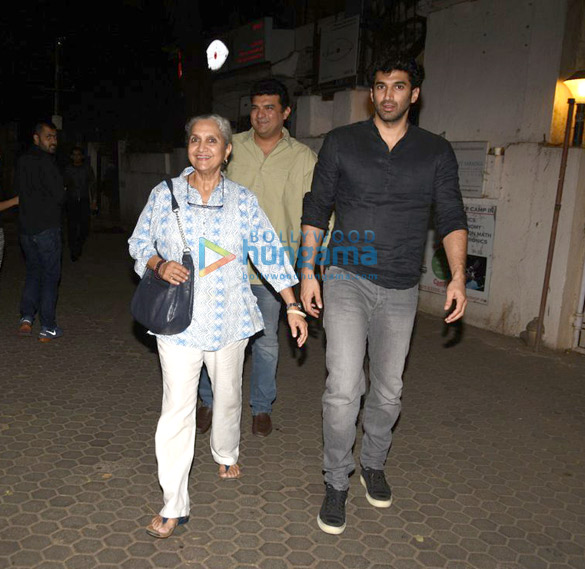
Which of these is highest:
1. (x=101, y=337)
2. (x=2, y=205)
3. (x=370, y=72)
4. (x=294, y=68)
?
(x=294, y=68)

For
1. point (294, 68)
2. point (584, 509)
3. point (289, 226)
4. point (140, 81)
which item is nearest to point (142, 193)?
point (294, 68)

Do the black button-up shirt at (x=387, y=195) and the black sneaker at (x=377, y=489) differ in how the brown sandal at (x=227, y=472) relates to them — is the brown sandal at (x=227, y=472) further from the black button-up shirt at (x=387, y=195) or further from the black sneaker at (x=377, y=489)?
the black button-up shirt at (x=387, y=195)

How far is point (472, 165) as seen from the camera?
814 centimetres

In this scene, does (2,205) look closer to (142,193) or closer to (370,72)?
(370,72)

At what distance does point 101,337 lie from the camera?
712 centimetres

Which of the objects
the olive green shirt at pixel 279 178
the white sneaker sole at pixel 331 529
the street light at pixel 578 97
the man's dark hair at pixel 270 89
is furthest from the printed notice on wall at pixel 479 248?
the white sneaker sole at pixel 331 529

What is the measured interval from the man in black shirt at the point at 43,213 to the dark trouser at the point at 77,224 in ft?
18.1

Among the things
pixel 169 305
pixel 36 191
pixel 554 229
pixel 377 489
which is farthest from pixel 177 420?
pixel 554 229

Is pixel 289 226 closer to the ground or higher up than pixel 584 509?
higher up

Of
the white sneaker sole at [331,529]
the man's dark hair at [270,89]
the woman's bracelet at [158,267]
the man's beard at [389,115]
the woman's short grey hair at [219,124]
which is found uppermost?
the man's dark hair at [270,89]

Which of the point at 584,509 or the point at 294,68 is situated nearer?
the point at 584,509

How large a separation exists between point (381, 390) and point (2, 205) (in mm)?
4275

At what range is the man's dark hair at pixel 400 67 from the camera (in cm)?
335

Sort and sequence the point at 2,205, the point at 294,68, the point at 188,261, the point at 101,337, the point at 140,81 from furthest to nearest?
the point at 140,81 → the point at 294,68 → the point at 101,337 → the point at 2,205 → the point at 188,261
